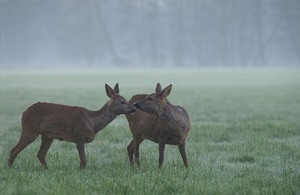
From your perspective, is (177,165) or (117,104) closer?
(117,104)

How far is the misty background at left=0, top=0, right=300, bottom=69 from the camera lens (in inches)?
4813

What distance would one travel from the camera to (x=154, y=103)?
10805 mm

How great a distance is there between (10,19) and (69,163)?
112m

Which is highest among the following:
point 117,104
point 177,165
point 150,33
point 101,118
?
point 150,33

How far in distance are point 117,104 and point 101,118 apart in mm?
375

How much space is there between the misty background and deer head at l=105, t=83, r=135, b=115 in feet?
356

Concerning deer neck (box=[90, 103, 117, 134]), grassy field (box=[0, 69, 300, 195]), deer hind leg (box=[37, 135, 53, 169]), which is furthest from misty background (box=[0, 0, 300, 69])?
deer neck (box=[90, 103, 117, 134])

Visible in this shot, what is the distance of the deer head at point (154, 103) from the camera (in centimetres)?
1071

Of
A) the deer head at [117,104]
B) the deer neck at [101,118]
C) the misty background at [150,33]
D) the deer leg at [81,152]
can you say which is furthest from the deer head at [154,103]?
the misty background at [150,33]

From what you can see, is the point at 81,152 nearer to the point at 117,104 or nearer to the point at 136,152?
the point at 117,104

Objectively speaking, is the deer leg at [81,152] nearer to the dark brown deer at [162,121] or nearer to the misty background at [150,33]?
the dark brown deer at [162,121]

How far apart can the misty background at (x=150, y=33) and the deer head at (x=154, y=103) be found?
10899cm

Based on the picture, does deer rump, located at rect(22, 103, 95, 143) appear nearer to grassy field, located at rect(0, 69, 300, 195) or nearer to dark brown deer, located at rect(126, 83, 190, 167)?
grassy field, located at rect(0, 69, 300, 195)

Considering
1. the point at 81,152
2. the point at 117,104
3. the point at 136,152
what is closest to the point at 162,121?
the point at 117,104
